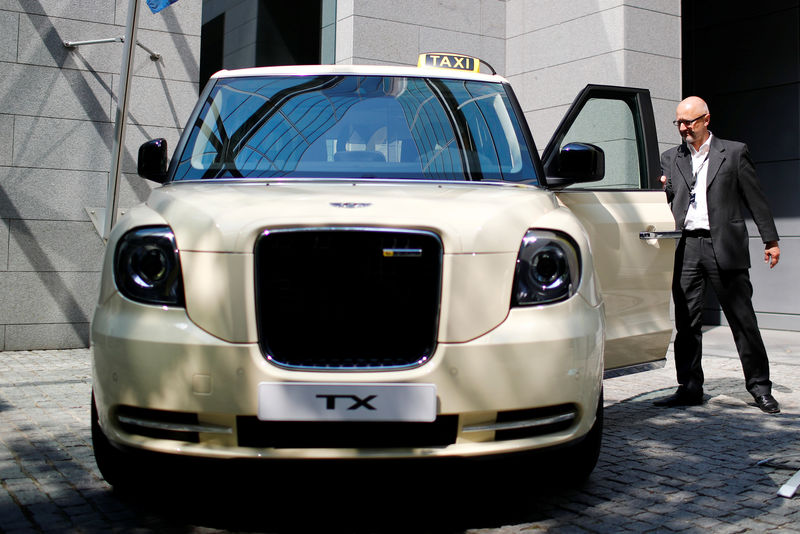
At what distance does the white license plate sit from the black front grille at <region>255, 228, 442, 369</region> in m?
0.11

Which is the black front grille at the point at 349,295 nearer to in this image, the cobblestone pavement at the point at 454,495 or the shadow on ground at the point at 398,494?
the shadow on ground at the point at 398,494

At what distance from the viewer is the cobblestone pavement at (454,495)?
3.34 m

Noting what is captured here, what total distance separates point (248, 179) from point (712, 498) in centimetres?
244

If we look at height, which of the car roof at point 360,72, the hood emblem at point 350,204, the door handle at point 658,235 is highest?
the car roof at point 360,72

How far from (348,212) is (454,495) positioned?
4.64ft

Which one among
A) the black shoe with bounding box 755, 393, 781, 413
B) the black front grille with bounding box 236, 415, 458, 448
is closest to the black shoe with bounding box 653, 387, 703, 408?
the black shoe with bounding box 755, 393, 781, 413

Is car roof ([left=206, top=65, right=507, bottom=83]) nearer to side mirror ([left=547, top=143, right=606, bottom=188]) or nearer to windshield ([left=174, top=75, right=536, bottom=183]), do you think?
windshield ([left=174, top=75, right=536, bottom=183])

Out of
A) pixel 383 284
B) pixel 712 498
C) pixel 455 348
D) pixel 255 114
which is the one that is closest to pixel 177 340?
pixel 383 284

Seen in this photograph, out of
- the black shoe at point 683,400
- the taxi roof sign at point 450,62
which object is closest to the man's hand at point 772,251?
the black shoe at point 683,400

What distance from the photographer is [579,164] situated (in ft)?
14.0

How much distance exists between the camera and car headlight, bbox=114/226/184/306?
10.1ft

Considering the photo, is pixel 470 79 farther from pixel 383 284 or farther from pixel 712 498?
pixel 712 498

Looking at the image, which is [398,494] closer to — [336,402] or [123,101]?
[336,402]

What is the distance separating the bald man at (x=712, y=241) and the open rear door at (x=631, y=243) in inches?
27.3
